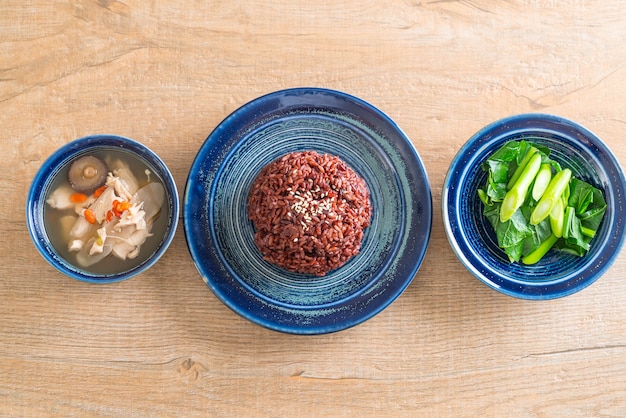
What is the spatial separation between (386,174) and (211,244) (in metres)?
0.93

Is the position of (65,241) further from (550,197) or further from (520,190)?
(550,197)

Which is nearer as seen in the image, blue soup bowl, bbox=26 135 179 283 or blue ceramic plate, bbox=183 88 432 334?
blue soup bowl, bbox=26 135 179 283

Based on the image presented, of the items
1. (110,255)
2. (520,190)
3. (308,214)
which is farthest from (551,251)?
(110,255)

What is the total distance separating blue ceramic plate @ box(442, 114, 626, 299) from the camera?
8.57ft

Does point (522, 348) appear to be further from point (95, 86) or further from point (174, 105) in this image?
point (95, 86)

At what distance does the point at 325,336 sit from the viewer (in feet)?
9.11

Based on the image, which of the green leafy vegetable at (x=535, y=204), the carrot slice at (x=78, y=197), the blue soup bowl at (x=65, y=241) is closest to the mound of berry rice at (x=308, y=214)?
the blue soup bowl at (x=65, y=241)

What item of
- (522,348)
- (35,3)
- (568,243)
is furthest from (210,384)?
(35,3)

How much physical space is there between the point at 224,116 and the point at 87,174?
2.38 ft

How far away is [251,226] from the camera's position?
2715 millimetres

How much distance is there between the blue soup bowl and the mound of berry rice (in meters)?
0.41

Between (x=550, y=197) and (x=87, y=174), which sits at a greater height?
(x=550, y=197)

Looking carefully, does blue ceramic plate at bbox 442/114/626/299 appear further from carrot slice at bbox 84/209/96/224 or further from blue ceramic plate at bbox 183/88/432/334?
carrot slice at bbox 84/209/96/224

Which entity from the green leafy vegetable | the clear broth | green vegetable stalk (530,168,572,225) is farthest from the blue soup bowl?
green vegetable stalk (530,168,572,225)
